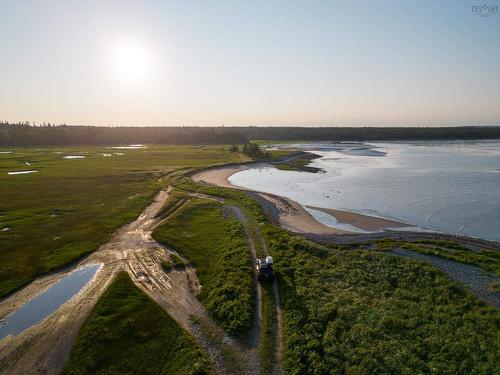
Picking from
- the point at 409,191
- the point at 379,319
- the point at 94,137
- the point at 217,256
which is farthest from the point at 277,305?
the point at 94,137

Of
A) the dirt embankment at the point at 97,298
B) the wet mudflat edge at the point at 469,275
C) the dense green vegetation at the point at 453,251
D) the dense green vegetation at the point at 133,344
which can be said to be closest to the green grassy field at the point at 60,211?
the dirt embankment at the point at 97,298

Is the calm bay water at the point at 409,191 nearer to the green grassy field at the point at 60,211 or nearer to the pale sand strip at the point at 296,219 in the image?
the pale sand strip at the point at 296,219

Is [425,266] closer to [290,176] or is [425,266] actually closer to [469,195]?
[469,195]

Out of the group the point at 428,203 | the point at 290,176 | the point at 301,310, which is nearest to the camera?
the point at 301,310

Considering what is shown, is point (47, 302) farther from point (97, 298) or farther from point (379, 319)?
point (379, 319)

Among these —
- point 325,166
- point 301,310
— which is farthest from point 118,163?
point 301,310

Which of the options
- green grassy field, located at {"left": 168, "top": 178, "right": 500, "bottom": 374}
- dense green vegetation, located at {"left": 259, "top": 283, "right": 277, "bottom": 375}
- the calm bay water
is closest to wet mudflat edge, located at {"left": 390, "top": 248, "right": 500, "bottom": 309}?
green grassy field, located at {"left": 168, "top": 178, "right": 500, "bottom": 374}
